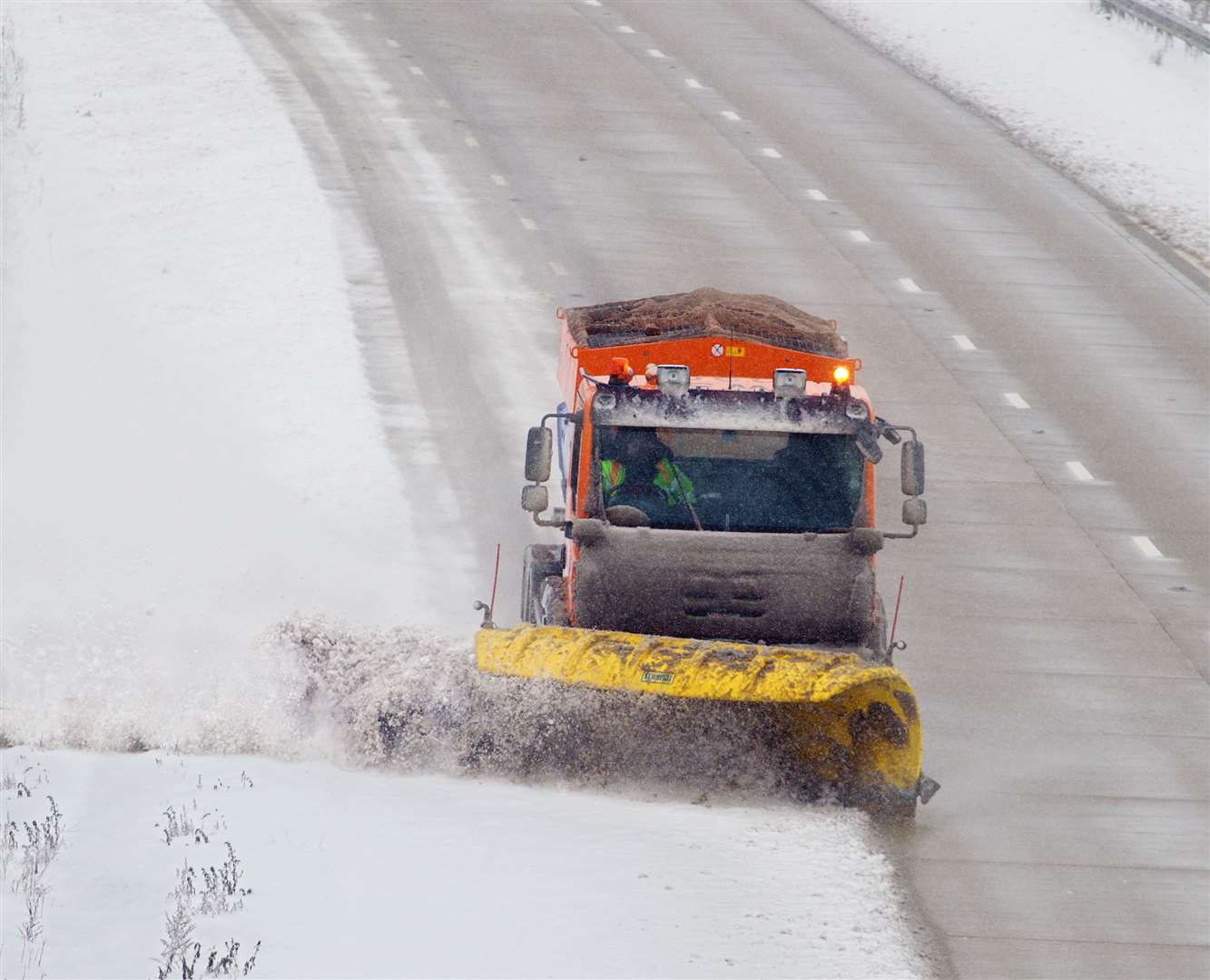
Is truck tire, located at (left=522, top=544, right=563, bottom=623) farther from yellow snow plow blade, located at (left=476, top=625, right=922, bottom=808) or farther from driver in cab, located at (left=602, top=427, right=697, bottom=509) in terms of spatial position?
yellow snow plow blade, located at (left=476, top=625, right=922, bottom=808)

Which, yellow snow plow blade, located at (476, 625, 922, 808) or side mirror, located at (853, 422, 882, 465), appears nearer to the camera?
yellow snow plow blade, located at (476, 625, 922, 808)

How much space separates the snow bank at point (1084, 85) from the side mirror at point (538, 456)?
16.3m

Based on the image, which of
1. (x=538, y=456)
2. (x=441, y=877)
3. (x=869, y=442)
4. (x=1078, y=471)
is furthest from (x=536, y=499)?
(x=1078, y=471)

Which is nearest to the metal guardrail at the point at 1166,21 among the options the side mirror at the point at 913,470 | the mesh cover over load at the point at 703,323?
the mesh cover over load at the point at 703,323

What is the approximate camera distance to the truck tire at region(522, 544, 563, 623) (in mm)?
13438

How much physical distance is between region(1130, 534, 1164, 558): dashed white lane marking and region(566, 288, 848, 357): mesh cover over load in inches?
162

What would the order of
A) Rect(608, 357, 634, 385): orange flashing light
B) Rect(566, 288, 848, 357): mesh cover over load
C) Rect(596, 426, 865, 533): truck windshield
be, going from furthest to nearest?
Rect(566, 288, 848, 357): mesh cover over load, Rect(608, 357, 634, 385): orange flashing light, Rect(596, 426, 865, 533): truck windshield

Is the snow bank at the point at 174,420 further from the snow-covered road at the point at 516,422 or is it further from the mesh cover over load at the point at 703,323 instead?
the mesh cover over load at the point at 703,323

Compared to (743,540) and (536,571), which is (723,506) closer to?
(743,540)

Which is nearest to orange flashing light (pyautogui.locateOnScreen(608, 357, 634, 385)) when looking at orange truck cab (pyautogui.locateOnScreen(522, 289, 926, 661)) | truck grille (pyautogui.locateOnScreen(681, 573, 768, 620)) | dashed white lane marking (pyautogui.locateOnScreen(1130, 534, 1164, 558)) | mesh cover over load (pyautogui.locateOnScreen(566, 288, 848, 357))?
orange truck cab (pyautogui.locateOnScreen(522, 289, 926, 661))

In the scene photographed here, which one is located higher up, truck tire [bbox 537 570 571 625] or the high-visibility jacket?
the high-visibility jacket

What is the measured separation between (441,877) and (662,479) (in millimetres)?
3261

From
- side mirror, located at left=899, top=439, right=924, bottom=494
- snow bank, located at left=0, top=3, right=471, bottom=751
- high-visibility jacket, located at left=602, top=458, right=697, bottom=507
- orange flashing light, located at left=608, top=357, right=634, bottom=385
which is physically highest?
orange flashing light, located at left=608, top=357, right=634, bottom=385

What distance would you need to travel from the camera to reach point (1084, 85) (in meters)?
32.7
